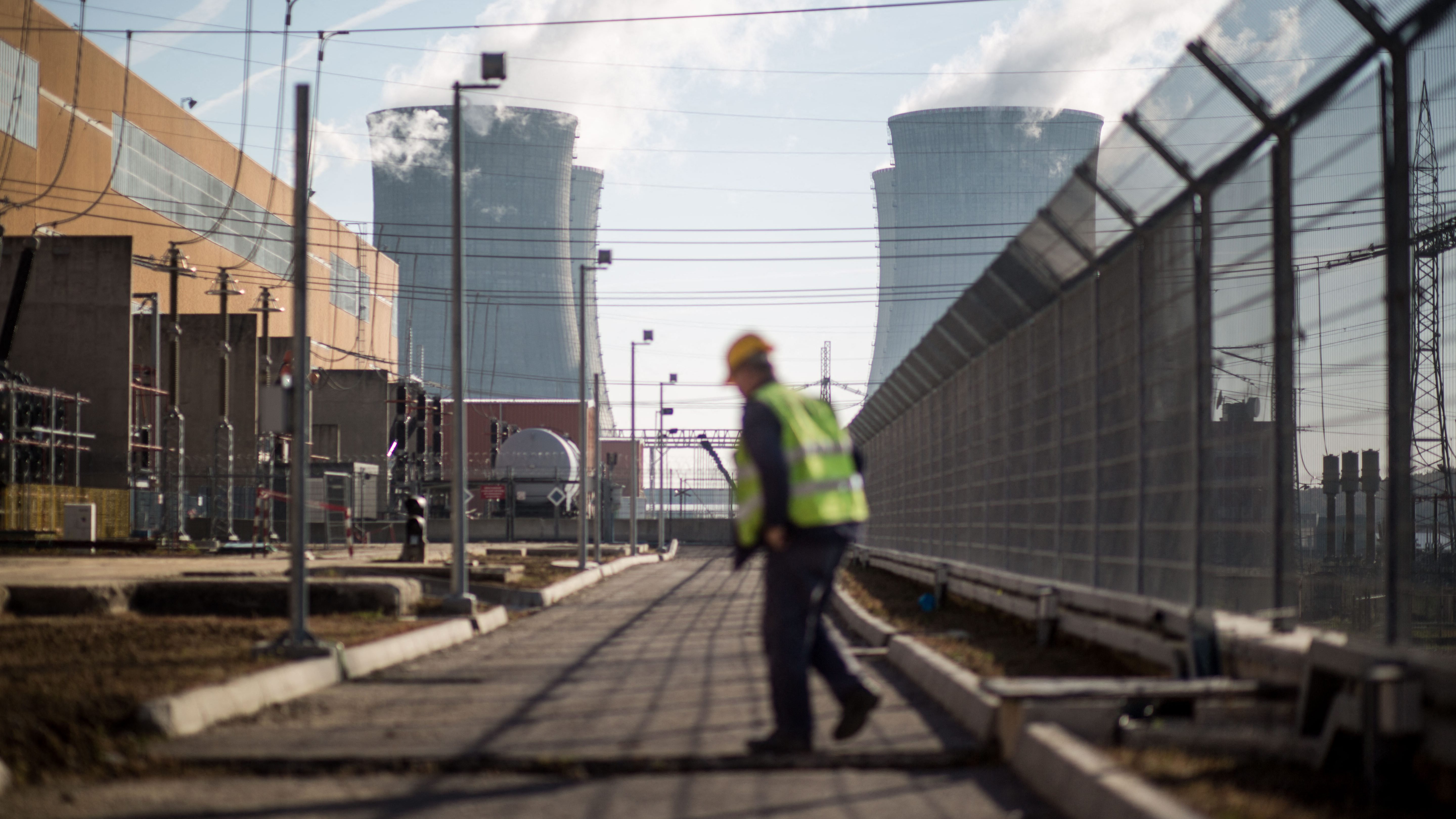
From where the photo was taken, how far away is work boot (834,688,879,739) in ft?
21.0

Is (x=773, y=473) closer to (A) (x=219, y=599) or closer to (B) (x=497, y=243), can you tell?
(A) (x=219, y=599)

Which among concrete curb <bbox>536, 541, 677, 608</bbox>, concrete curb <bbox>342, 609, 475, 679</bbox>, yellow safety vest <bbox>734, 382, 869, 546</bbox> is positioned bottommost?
concrete curb <bbox>536, 541, 677, 608</bbox>

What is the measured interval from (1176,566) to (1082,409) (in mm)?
2576

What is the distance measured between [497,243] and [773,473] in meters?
107

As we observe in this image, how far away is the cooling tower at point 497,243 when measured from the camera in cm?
10144

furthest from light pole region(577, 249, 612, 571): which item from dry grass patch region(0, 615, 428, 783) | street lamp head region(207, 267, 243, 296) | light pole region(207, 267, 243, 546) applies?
dry grass patch region(0, 615, 428, 783)

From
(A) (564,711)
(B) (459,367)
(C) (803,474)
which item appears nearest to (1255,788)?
(C) (803,474)

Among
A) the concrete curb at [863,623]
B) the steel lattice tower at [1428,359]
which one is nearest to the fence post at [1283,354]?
the steel lattice tower at [1428,359]

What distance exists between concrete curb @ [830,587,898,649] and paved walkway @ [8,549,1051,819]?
160cm

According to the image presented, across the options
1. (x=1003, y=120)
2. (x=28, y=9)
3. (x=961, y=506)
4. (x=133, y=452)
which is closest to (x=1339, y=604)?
(x=961, y=506)

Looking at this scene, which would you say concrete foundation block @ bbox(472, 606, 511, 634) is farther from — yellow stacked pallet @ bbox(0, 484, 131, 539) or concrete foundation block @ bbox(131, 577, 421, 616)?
yellow stacked pallet @ bbox(0, 484, 131, 539)

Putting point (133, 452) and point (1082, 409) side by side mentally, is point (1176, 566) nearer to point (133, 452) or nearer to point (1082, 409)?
point (1082, 409)

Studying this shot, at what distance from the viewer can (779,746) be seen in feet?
20.7

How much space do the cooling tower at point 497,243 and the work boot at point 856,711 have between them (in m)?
95.1
